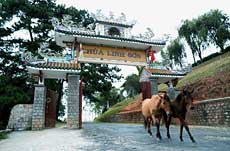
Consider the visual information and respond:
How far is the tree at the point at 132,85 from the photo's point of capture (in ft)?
164

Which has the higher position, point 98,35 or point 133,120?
point 98,35

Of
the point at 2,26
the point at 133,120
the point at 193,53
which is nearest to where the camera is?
the point at 2,26

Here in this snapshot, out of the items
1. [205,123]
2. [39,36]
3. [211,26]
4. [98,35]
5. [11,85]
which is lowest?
[205,123]

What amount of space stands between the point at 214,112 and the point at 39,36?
18.6 meters

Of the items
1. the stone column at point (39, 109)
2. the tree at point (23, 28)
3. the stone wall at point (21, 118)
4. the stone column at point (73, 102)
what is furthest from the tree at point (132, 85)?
the stone wall at point (21, 118)

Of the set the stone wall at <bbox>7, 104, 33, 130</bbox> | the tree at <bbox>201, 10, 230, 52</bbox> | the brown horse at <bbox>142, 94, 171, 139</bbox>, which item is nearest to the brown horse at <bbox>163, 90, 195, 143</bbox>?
the brown horse at <bbox>142, 94, 171, 139</bbox>

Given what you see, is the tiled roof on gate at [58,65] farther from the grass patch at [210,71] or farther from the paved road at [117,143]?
the grass patch at [210,71]

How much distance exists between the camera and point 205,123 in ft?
50.8

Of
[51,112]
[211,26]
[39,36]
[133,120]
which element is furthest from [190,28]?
[51,112]

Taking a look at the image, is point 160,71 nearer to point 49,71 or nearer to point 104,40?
point 104,40

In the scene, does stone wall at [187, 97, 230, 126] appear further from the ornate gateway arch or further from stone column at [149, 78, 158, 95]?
the ornate gateway arch

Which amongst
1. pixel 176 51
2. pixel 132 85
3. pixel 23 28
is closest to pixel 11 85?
pixel 23 28

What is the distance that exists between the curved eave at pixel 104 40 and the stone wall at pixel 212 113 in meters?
5.17

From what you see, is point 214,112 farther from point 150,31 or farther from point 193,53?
point 193,53
